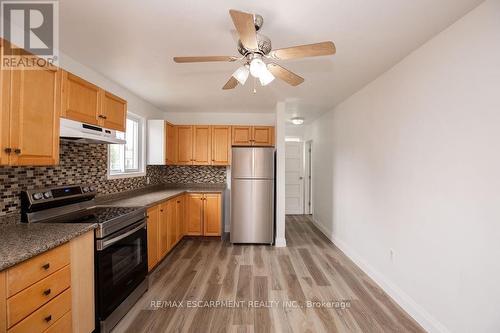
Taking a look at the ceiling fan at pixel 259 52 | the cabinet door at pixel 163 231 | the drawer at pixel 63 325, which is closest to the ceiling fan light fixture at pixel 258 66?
the ceiling fan at pixel 259 52

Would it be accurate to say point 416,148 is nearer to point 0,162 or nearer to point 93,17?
point 93,17

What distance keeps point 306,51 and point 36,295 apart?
215cm

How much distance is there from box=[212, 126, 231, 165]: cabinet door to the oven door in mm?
2142

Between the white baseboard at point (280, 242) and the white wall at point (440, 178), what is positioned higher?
the white wall at point (440, 178)

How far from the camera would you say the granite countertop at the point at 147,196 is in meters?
2.67

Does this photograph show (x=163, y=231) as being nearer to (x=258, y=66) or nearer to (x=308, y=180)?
(x=258, y=66)

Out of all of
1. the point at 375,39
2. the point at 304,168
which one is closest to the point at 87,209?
the point at 375,39

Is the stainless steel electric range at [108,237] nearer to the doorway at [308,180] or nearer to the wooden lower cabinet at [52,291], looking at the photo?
the wooden lower cabinet at [52,291]

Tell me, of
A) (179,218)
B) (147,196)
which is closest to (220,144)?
(179,218)

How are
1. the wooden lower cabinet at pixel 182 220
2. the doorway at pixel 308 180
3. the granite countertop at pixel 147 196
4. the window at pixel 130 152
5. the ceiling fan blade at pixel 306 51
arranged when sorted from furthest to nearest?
the doorway at pixel 308 180 < the window at pixel 130 152 < the wooden lower cabinet at pixel 182 220 < the granite countertop at pixel 147 196 < the ceiling fan blade at pixel 306 51

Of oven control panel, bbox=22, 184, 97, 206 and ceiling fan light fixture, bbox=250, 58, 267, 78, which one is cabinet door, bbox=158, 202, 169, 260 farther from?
ceiling fan light fixture, bbox=250, 58, 267, 78

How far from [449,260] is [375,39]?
1827 mm

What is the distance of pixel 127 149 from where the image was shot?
11.8 ft

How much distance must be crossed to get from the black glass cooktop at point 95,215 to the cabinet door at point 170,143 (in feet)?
5.91
